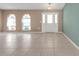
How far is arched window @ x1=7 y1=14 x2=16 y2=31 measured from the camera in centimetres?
1424

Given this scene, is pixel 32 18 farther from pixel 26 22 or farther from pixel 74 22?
pixel 74 22

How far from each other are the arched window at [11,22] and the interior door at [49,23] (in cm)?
268

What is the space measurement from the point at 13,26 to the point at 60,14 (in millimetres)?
4443

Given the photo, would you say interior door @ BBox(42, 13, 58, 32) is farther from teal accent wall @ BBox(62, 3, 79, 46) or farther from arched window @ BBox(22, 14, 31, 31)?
teal accent wall @ BBox(62, 3, 79, 46)

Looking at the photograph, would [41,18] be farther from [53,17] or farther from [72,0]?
[72,0]

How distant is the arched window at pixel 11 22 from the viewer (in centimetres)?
1424

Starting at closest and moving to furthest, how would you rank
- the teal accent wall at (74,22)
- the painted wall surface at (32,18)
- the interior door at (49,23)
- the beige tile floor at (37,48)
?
the beige tile floor at (37,48) < the teal accent wall at (74,22) < the painted wall surface at (32,18) < the interior door at (49,23)

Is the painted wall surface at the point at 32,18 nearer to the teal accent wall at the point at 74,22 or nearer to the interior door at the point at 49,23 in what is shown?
the interior door at the point at 49,23

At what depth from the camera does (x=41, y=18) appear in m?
14.1

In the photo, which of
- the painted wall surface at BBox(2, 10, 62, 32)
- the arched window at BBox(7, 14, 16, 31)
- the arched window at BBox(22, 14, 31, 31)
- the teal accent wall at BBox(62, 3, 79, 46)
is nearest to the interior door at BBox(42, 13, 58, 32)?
the painted wall surface at BBox(2, 10, 62, 32)

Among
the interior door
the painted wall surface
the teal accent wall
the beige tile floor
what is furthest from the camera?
the interior door

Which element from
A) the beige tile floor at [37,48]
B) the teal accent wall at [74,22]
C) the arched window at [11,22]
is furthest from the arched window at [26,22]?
the beige tile floor at [37,48]

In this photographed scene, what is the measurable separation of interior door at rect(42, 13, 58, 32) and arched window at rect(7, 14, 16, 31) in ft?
8.80

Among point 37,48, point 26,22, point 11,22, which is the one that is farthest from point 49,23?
point 37,48
